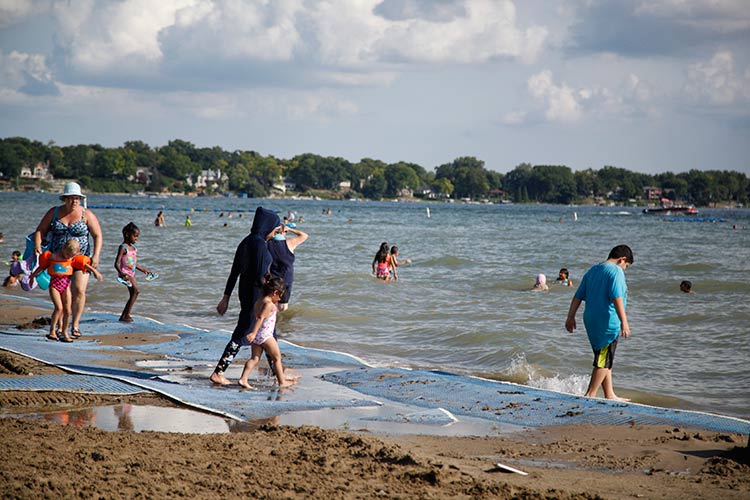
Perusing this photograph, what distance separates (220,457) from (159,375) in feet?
10.3

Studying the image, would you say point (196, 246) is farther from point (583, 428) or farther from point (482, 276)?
point (583, 428)

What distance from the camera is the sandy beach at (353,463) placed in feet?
14.5

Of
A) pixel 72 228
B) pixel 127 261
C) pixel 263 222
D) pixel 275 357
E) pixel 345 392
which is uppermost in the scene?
pixel 263 222

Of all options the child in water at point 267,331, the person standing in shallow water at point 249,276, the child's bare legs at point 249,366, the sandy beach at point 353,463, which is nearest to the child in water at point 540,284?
the child in water at point 267,331

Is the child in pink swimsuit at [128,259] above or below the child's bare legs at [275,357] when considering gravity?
above

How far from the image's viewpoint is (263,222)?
7758 millimetres

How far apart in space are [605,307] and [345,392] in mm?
2511

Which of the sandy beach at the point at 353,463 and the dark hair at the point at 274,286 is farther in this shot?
the dark hair at the point at 274,286

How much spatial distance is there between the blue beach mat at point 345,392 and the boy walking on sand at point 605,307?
1.53ft

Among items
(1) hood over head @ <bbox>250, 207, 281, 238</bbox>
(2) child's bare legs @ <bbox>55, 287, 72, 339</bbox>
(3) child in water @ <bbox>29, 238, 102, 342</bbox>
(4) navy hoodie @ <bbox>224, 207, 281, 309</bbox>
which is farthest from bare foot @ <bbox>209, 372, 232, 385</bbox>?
(2) child's bare legs @ <bbox>55, 287, 72, 339</bbox>

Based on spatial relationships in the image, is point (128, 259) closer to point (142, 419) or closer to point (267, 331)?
point (267, 331)

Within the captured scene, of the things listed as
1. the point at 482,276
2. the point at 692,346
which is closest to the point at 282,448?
the point at 692,346

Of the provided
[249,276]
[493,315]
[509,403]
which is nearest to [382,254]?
[493,315]

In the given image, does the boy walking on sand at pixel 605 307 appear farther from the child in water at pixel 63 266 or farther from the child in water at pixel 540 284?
the child in water at pixel 540 284
